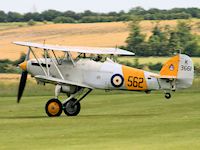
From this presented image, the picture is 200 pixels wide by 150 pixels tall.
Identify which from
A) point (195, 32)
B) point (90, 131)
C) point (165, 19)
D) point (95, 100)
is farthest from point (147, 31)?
point (90, 131)

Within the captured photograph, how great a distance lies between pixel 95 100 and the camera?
37312 mm

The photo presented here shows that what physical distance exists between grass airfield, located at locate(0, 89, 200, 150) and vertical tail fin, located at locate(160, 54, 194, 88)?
1.00 metres

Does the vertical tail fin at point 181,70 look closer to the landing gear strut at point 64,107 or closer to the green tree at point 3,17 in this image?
the landing gear strut at point 64,107

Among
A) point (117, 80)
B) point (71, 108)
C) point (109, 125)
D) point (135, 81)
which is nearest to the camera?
point (109, 125)

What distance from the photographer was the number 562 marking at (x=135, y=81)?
2862 cm

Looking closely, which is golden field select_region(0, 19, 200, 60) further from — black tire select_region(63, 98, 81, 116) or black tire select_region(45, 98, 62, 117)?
black tire select_region(45, 98, 62, 117)

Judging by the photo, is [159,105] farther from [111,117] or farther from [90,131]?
[90,131]

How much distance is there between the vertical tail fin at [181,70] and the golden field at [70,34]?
46.8 meters

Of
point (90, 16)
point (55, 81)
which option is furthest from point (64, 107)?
point (90, 16)

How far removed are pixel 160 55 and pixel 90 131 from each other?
49962 mm

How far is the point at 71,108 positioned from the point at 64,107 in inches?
11.1

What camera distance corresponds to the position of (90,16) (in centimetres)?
11700

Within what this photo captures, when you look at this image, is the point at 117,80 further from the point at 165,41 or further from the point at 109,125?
the point at 165,41

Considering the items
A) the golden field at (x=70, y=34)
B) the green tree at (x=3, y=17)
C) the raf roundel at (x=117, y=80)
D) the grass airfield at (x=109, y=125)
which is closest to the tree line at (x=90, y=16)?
the green tree at (x=3, y=17)
